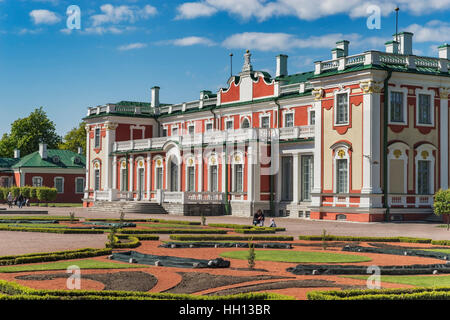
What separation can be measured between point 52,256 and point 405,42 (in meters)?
30.7

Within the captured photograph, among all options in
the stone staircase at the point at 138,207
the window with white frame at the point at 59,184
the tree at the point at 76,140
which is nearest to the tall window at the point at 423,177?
the stone staircase at the point at 138,207

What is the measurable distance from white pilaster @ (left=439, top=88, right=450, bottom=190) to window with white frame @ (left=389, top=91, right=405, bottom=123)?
2.78 metres

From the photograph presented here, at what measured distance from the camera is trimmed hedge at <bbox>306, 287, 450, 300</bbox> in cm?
1062

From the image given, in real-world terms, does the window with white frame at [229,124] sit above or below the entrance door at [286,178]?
above

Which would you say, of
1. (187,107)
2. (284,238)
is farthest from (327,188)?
(187,107)

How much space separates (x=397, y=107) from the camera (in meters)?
38.6

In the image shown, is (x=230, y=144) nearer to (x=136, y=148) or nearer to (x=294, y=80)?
(x=294, y=80)

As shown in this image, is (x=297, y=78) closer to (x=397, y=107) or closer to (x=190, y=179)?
(x=190, y=179)

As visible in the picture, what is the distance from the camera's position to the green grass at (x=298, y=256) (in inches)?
695

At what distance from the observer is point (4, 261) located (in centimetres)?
1574

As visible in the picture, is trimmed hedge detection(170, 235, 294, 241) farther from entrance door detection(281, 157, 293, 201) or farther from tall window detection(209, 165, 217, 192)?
tall window detection(209, 165, 217, 192)

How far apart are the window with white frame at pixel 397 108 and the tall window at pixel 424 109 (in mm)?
1302

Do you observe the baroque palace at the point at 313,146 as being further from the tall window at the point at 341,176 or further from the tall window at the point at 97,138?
the tall window at the point at 97,138
